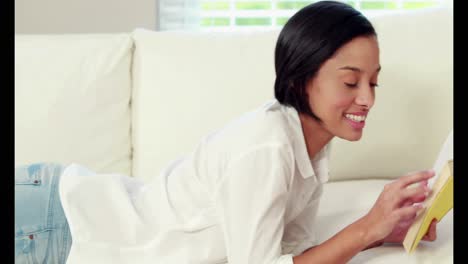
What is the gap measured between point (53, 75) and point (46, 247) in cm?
68

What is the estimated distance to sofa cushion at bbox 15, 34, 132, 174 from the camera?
2.12m

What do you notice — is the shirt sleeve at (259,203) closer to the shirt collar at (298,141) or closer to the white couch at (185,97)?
the shirt collar at (298,141)

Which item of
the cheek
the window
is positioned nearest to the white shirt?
the cheek

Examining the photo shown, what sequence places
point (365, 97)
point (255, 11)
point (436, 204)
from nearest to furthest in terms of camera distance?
point (436, 204) → point (365, 97) → point (255, 11)

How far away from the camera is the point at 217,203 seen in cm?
146

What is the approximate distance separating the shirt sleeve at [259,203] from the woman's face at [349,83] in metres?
0.13

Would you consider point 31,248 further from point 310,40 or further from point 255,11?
point 255,11

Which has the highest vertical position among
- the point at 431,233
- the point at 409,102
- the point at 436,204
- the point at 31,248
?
the point at 409,102

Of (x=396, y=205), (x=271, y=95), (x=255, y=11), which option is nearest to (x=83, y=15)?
(x=255, y=11)

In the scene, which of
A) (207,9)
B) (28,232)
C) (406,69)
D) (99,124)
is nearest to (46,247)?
(28,232)

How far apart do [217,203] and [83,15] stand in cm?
190

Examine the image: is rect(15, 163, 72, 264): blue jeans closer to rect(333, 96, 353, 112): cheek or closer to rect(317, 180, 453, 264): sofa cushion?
rect(317, 180, 453, 264): sofa cushion

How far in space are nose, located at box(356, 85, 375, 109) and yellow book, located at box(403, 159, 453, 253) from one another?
7.2 inches

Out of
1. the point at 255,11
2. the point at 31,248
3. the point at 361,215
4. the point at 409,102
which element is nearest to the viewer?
the point at 31,248
